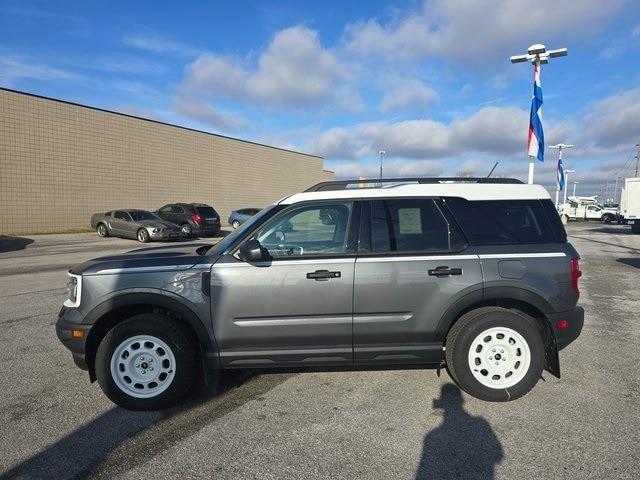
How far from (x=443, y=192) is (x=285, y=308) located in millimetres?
1784

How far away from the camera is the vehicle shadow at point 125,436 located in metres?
3.05

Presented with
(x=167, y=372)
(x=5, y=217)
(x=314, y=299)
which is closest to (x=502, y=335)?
(x=314, y=299)

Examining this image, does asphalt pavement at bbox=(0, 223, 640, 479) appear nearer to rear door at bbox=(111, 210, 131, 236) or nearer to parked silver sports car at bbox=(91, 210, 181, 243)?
parked silver sports car at bbox=(91, 210, 181, 243)

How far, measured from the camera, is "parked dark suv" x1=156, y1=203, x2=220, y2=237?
23812 mm

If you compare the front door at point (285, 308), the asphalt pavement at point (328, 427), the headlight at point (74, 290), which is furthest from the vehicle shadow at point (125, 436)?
the headlight at point (74, 290)

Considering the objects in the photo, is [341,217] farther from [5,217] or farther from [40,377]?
[5,217]

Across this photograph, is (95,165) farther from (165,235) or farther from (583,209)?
(583,209)

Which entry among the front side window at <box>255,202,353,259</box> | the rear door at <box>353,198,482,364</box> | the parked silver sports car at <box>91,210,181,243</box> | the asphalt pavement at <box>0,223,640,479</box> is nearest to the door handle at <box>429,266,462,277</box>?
the rear door at <box>353,198,482,364</box>

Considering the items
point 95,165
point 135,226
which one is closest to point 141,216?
point 135,226

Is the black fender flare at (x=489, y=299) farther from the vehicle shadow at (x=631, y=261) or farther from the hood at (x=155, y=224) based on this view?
the hood at (x=155, y=224)

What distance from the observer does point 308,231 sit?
4230mm

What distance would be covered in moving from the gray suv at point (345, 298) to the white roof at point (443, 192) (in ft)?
0.07

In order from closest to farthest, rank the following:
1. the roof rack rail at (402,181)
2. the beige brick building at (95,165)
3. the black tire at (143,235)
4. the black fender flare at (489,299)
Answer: the black fender flare at (489,299)
the roof rack rail at (402,181)
the black tire at (143,235)
the beige brick building at (95,165)

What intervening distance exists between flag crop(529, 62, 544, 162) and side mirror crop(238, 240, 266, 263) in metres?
12.7
